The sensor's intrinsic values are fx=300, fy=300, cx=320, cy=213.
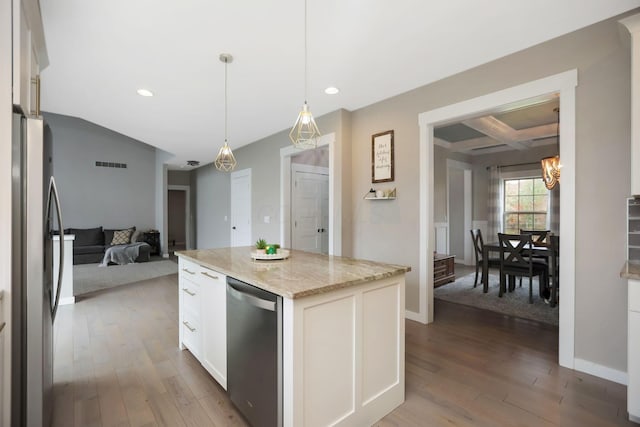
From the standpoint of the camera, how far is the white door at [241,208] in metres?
6.02

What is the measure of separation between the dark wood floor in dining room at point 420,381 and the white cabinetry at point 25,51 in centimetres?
179

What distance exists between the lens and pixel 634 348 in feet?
5.28

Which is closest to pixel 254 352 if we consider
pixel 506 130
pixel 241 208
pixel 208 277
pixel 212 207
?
pixel 208 277

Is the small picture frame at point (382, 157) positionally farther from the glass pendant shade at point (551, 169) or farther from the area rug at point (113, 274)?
the area rug at point (113, 274)

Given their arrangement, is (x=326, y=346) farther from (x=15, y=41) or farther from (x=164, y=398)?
(x=15, y=41)

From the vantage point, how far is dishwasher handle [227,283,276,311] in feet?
4.80

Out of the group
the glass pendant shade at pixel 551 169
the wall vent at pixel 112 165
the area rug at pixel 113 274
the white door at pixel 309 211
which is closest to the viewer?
the glass pendant shade at pixel 551 169

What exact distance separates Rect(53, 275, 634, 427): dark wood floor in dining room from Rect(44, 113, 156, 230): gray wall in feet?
18.0

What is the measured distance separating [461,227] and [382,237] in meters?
4.13

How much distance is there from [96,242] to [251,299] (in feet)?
24.8

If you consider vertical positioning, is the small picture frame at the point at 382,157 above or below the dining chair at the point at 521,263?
above

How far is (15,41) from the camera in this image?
1.36 meters

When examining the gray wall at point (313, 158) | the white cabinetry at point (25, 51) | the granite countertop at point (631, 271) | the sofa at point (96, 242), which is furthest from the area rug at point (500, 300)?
the sofa at point (96, 242)

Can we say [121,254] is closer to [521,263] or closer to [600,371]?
[521,263]
